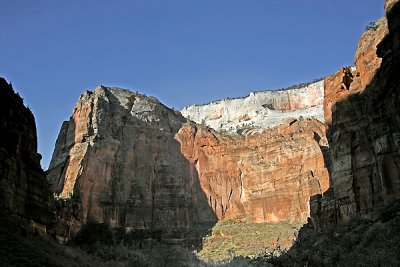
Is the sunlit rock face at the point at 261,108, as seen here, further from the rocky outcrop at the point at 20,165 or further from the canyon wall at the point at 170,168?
the rocky outcrop at the point at 20,165

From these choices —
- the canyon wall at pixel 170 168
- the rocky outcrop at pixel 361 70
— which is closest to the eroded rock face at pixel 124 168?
the canyon wall at pixel 170 168

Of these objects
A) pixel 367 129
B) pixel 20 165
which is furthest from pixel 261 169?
pixel 20 165

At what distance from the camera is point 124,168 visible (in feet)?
229

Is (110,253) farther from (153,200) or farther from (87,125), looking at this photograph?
(87,125)

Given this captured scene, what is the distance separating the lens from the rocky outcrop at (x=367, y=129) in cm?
2695

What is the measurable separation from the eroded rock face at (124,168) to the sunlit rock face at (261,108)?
153 ft

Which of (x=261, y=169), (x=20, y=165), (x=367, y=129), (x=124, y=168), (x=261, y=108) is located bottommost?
(x=20, y=165)

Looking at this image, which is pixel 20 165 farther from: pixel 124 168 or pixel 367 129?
pixel 124 168

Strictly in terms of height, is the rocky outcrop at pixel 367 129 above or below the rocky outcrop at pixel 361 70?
below

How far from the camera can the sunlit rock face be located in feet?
402

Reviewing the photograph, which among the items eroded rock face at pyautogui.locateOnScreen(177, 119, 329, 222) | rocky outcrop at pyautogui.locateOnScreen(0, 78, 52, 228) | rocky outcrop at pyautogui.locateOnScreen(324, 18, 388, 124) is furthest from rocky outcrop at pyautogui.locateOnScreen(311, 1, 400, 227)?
rocky outcrop at pyautogui.locateOnScreen(0, 78, 52, 228)

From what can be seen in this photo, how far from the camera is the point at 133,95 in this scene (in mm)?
80438

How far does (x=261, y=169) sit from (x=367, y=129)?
37526mm

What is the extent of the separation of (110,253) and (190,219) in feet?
64.8
